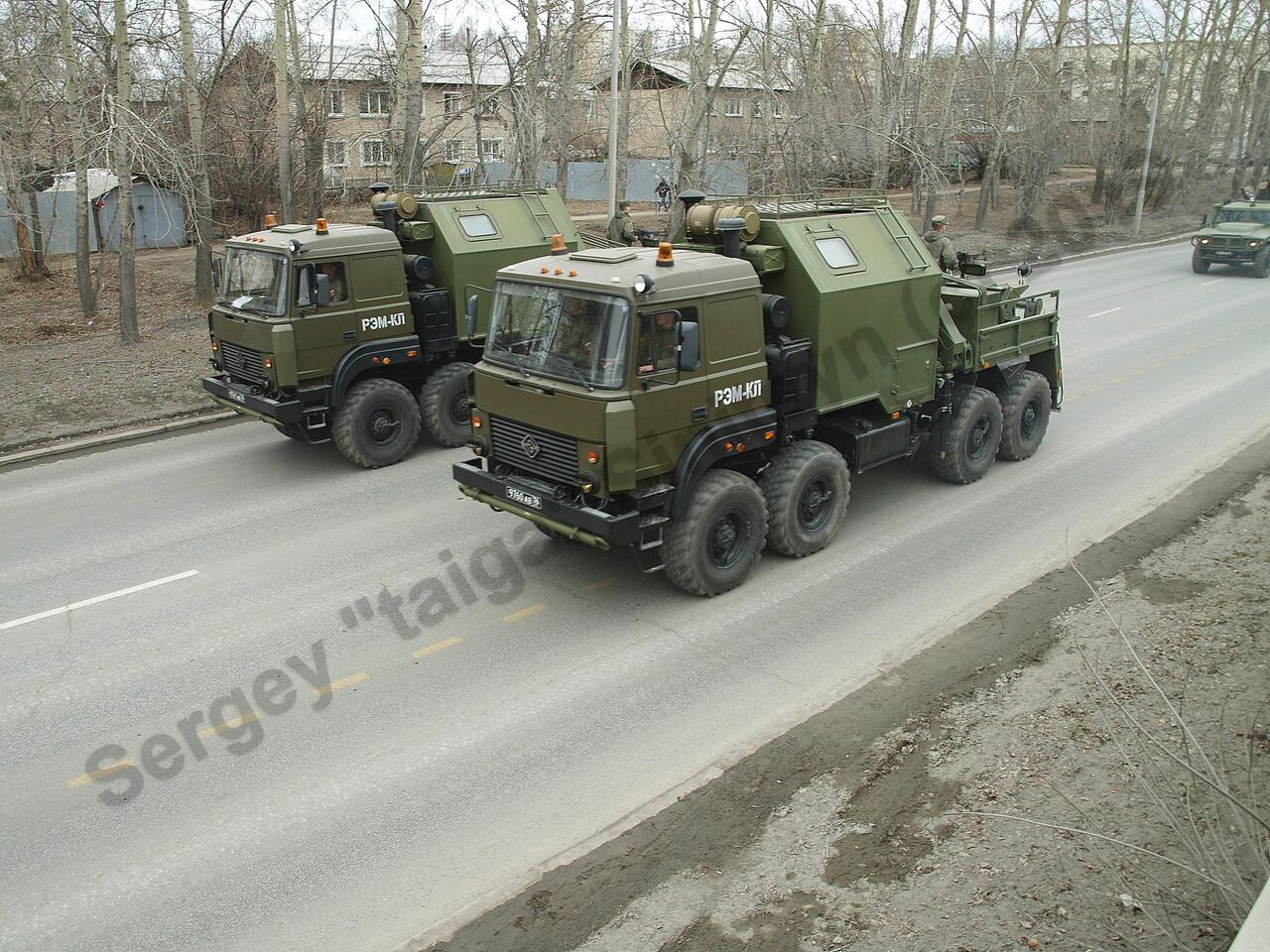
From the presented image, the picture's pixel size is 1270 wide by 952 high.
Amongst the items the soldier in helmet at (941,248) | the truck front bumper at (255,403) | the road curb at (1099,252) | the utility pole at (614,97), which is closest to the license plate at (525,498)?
the truck front bumper at (255,403)

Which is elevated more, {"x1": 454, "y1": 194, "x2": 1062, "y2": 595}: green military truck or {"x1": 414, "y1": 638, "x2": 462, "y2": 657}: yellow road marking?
{"x1": 454, "y1": 194, "x2": 1062, "y2": 595}: green military truck

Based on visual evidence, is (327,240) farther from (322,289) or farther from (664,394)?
(664,394)

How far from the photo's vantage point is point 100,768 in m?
6.38

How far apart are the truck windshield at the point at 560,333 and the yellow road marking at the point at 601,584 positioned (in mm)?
1889

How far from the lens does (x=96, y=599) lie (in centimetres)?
861

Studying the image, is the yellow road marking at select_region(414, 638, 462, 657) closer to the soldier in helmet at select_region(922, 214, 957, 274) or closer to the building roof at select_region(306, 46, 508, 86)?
the soldier in helmet at select_region(922, 214, 957, 274)

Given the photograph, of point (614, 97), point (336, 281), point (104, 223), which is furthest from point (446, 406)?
point (104, 223)

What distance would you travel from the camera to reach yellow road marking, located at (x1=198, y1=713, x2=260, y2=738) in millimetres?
6742

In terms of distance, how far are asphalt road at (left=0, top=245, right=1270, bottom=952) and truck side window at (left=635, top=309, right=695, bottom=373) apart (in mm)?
2021

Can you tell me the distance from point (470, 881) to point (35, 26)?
21674mm

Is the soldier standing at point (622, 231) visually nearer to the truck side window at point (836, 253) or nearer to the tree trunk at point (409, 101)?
the truck side window at point (836, 253)

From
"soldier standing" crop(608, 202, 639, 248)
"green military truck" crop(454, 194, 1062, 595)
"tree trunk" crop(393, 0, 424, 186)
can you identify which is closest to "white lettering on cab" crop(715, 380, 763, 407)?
"green military truck" crop(454, 194, 1062, 595)

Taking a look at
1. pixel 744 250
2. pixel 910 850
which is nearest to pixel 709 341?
pixel 744 250

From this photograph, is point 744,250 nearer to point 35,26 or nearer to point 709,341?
point 709,341
